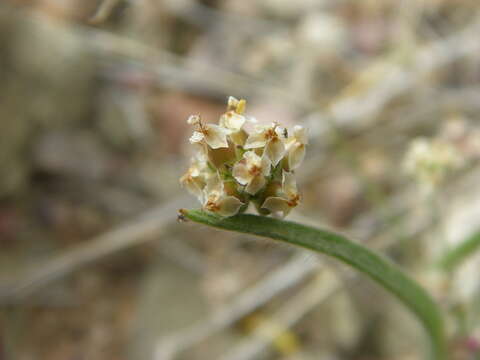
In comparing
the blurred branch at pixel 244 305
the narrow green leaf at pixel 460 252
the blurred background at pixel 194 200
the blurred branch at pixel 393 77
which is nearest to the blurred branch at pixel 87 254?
the blurred background at pixel 194 200

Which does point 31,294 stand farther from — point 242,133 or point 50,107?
point 242,133

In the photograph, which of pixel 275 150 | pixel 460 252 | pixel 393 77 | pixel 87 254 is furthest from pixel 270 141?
pixel 393 77

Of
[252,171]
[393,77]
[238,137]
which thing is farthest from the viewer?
[393,77]

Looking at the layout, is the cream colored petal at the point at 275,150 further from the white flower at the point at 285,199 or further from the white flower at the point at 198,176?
the white flower at the point at 198,176

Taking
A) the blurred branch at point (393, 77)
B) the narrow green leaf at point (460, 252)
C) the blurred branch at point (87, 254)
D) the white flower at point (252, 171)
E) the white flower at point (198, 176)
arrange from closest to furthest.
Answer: the white flower at point (252, 171) < the white flower at point (198, 176) < the narrow green leaf at point (460, 252) < the blurred branch at point (87, 254) < the blurred branch at point (393, 77)

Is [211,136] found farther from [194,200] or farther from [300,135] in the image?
[194,200]

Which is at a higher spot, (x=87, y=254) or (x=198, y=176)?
(x=87, y=254)
